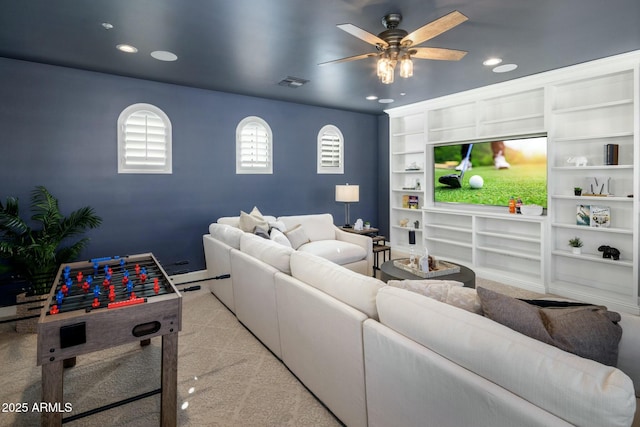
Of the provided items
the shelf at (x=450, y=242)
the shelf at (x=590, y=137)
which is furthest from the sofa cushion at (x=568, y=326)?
the shelf at (x=450, y=242)

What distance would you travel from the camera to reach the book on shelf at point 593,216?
384 cm

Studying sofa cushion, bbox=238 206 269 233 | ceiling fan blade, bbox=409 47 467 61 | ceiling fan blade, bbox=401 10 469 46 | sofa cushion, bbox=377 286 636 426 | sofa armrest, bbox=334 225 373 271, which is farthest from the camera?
sofa armrest, bbox=334 225 373 271

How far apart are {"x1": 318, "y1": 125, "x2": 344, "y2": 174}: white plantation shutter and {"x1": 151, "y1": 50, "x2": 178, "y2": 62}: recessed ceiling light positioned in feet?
9.45

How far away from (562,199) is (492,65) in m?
1.88

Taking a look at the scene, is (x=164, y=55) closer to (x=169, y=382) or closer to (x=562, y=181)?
(x=169, y=382)

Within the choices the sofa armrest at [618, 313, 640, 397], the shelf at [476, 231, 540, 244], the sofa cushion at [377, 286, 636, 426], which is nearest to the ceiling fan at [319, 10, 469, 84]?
the sofa cushion at [377, 286, 636, 426]

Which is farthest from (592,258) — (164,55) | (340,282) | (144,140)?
(144,140)

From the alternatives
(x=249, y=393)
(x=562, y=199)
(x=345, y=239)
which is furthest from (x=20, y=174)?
(x=562, y=199)

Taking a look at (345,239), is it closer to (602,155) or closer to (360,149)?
(360,149)

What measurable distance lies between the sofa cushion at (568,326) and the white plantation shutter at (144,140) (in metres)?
4.30

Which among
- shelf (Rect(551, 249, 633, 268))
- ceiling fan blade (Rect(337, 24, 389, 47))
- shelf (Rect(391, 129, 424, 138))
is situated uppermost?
shelf (Rect(391, 129, 424, 138))

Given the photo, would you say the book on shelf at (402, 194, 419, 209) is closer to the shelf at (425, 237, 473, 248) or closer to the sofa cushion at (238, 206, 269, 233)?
the shelf at (425, 237, 473, 248)

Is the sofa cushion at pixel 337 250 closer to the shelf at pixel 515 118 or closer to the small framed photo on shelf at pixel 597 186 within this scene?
the shelf at pixel 515 118

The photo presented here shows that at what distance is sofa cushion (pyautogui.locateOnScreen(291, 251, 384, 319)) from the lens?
1.72 meters
